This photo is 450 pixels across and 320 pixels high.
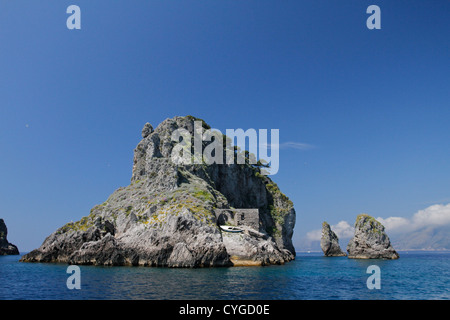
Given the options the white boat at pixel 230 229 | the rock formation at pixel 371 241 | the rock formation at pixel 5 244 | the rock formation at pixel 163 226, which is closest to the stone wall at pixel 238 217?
the rock formation at pixel 163 226

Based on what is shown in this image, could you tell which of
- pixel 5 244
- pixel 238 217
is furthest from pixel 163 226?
pixel 5 244

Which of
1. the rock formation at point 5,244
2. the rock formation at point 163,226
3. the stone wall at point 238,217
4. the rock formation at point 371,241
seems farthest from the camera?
the rock formation at point 5,244

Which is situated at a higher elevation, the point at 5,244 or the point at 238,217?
the point at 238,217

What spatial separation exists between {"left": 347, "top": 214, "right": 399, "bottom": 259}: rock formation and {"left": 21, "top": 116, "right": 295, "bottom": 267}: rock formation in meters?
29.6

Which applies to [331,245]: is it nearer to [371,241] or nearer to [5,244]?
[371,241]

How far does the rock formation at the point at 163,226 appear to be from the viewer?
64750mm

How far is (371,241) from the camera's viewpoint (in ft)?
364

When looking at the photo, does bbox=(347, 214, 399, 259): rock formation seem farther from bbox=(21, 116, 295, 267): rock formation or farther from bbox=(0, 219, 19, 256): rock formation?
bbox=(0, 219, 19, 256): rock formation

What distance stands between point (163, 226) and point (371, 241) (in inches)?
3243

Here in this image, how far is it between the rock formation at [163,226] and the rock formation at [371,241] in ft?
97.3

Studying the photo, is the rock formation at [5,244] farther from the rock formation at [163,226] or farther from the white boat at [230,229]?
the white boat at [230,229]

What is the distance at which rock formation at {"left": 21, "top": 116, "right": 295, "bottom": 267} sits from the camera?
6475 cm
